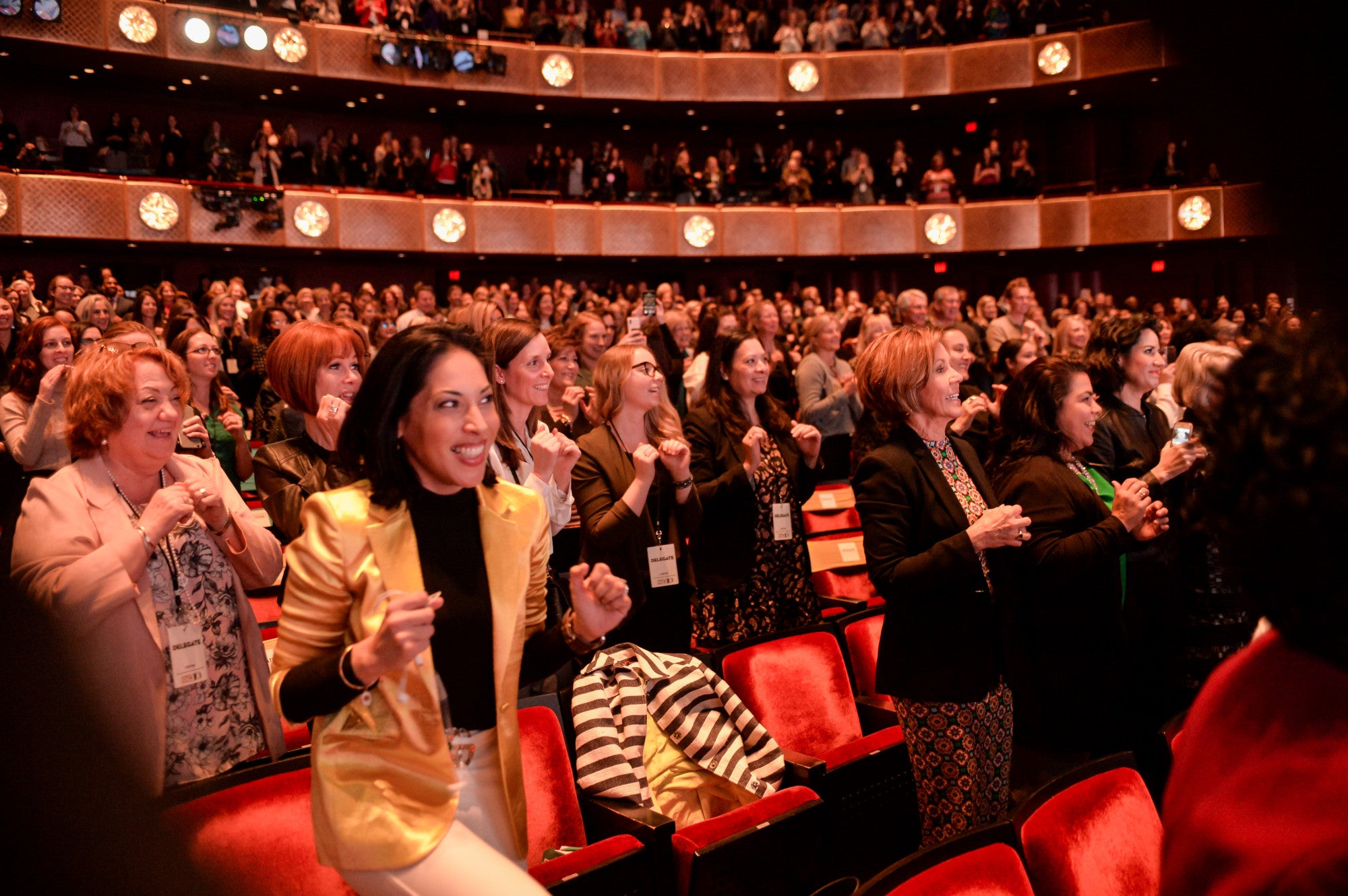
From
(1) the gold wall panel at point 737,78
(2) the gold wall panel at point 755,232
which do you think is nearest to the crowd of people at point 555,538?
(2) the gold wall panel at point 755,232

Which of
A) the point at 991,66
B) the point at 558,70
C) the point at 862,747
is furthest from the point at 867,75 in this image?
the point at 862,747

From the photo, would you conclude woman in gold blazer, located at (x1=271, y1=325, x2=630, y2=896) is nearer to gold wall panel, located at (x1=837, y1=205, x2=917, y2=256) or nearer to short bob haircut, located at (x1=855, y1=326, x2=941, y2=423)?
short bob haircut, located at (x1=855, y1=326, x2=941, y2=423)

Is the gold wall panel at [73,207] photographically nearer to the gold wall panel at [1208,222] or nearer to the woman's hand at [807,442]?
the woman's hand at [807,442]

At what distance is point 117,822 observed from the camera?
0.36 m

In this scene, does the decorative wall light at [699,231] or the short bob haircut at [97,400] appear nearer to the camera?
the short bob haircut at [97,400]

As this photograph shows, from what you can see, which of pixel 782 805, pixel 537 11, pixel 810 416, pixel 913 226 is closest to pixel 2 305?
pixel 810 416

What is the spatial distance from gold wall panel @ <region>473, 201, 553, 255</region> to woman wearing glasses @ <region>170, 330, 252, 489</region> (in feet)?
36.1

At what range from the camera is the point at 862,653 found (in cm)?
300

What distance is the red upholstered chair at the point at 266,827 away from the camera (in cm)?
172

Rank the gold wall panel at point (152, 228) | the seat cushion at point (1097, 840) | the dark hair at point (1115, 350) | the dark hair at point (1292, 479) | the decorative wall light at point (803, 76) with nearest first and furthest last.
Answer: the dark hair at point (1292, 479), the seat cushion at point (1097, 840), the dark hair at point (1115, 350), the gold wall panel at point (152, 228), the decorative wall light at point (803, 76)

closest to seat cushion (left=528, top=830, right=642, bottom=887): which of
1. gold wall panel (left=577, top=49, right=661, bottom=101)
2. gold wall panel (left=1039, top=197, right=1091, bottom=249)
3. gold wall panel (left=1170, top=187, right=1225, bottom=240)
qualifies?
gold wall panel (left=577, top=49, right=661, bottom=101)

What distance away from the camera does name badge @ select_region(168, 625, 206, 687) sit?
1.93m

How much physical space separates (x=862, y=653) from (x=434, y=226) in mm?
12896

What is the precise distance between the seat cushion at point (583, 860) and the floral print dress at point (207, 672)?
2.32ft
